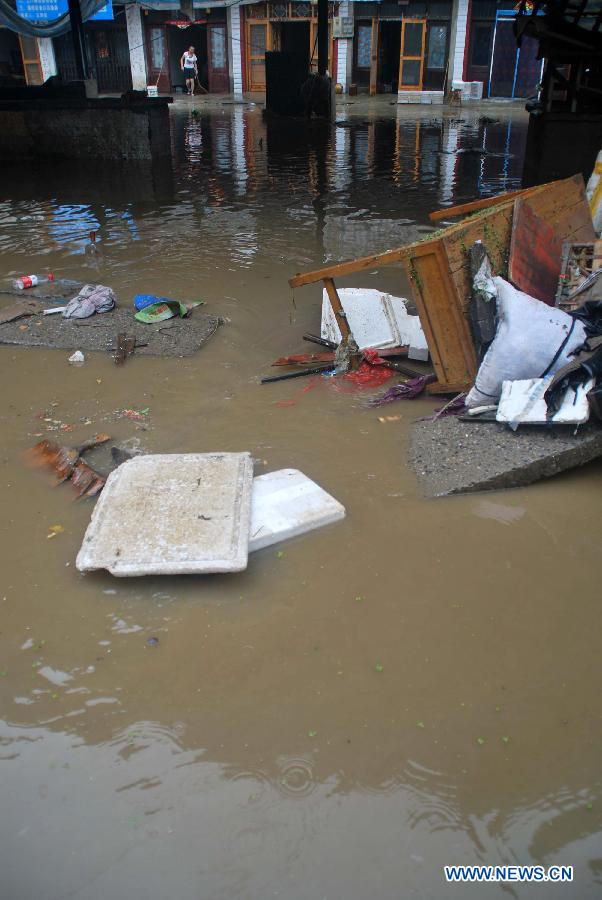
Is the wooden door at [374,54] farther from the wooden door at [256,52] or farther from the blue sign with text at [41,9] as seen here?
the blue sign with text at [41,9]

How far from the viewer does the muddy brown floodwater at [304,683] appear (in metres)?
2.09

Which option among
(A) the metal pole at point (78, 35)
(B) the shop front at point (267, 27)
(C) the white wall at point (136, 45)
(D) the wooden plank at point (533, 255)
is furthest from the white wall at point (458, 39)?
(D) the wooden plank at point (533, 255)

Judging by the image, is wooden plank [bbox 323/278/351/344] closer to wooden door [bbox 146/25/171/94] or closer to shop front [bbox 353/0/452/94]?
shop front [bbox 353/0/452/94]

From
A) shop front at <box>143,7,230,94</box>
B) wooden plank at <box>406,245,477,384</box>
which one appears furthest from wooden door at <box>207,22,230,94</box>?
A: wooden plank at <box>406,245,477,384</box>

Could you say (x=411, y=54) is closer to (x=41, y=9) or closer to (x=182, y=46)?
(x=182, y=46)

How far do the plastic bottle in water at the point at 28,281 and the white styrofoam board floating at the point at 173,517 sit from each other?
417cm

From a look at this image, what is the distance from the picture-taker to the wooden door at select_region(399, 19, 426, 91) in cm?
2364

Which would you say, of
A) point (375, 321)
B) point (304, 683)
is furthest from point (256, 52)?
point (304, 683)

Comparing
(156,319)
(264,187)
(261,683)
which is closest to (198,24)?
(264,187)

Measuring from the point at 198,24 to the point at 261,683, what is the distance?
2930 cm

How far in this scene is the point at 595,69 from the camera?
11.0 meters

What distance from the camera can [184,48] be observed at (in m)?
26.8

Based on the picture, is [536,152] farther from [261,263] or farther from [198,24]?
[198,24]

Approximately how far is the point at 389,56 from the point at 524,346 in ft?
86.2
